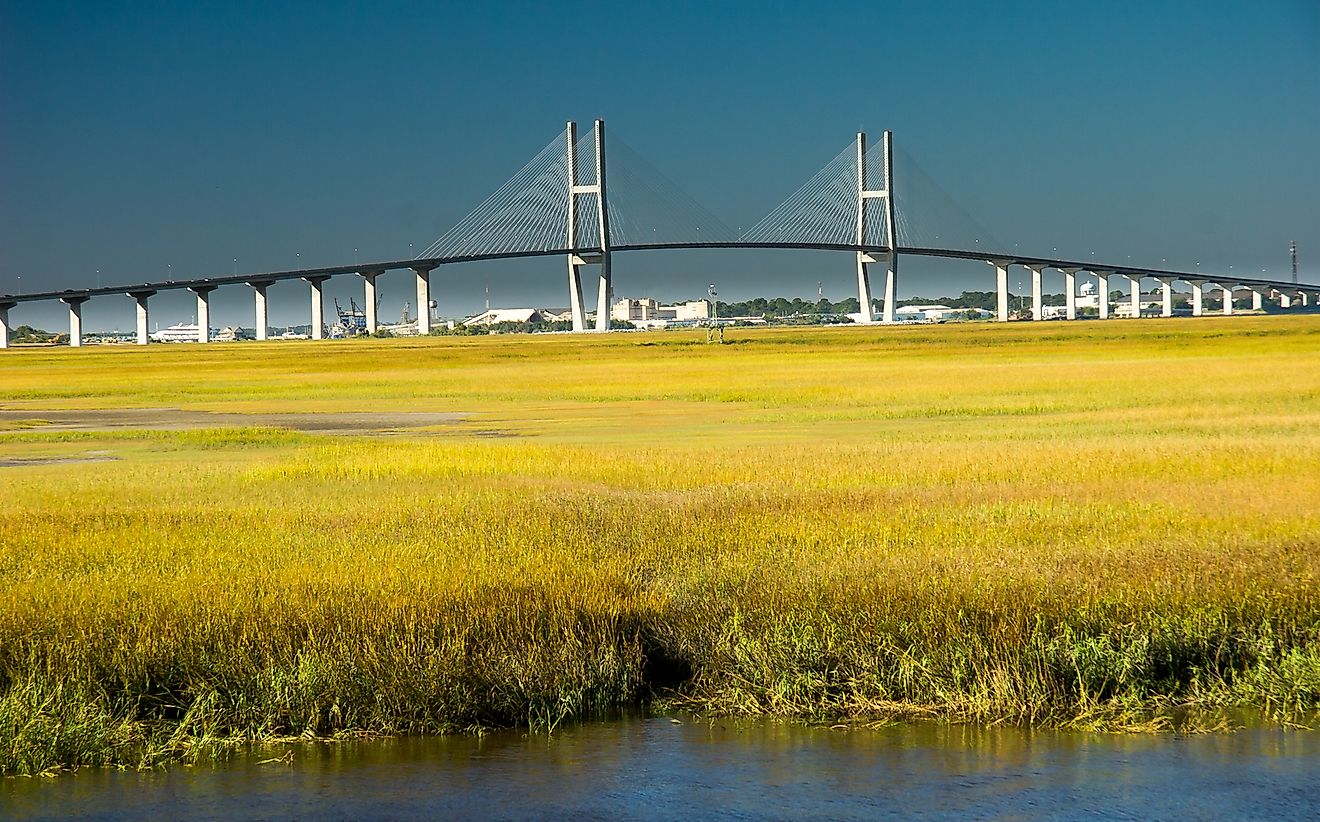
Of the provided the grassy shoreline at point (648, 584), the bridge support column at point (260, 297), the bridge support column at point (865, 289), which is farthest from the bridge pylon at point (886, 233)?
the grassy shoreline at point (648, 584)

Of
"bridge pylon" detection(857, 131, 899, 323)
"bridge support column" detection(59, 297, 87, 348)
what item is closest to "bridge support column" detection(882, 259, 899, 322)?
"bridge pylon" detection(857, 131, 899, 323)

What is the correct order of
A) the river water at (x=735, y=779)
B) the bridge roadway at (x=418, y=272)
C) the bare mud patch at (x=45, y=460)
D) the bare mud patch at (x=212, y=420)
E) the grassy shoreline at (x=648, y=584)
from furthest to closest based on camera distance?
1. the bridge roadway at (x=418, y=272)
2. the bare mud patch at (x=212, y=420)
3. the bare mud patch at (x=45, y=460)
4. the grassy shoreline at (x=648, y=584)
5. the river water at (x=735, y=779)

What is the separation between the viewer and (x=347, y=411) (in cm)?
4559

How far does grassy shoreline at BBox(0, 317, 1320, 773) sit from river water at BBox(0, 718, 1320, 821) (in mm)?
325

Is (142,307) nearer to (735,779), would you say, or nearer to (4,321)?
(4,321)

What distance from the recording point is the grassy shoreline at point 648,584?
10.9 meters

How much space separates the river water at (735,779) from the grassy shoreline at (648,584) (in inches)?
12.8

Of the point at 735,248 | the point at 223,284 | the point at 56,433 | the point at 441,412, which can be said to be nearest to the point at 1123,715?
the point at 56,433

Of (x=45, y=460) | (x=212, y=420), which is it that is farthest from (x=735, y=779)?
(x=212, y=420)

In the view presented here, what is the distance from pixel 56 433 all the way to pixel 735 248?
9294 centimetres

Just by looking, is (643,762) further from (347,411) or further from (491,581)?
(347,411)

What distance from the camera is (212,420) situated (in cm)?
4128

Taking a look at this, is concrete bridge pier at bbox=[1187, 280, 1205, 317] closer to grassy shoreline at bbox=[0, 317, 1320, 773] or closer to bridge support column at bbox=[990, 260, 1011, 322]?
bridge support column at bbox=[990, 260, 1011, 322]

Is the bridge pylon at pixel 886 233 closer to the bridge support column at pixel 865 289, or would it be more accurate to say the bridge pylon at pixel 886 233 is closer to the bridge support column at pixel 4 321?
the bridge support column at pixel 865 289
